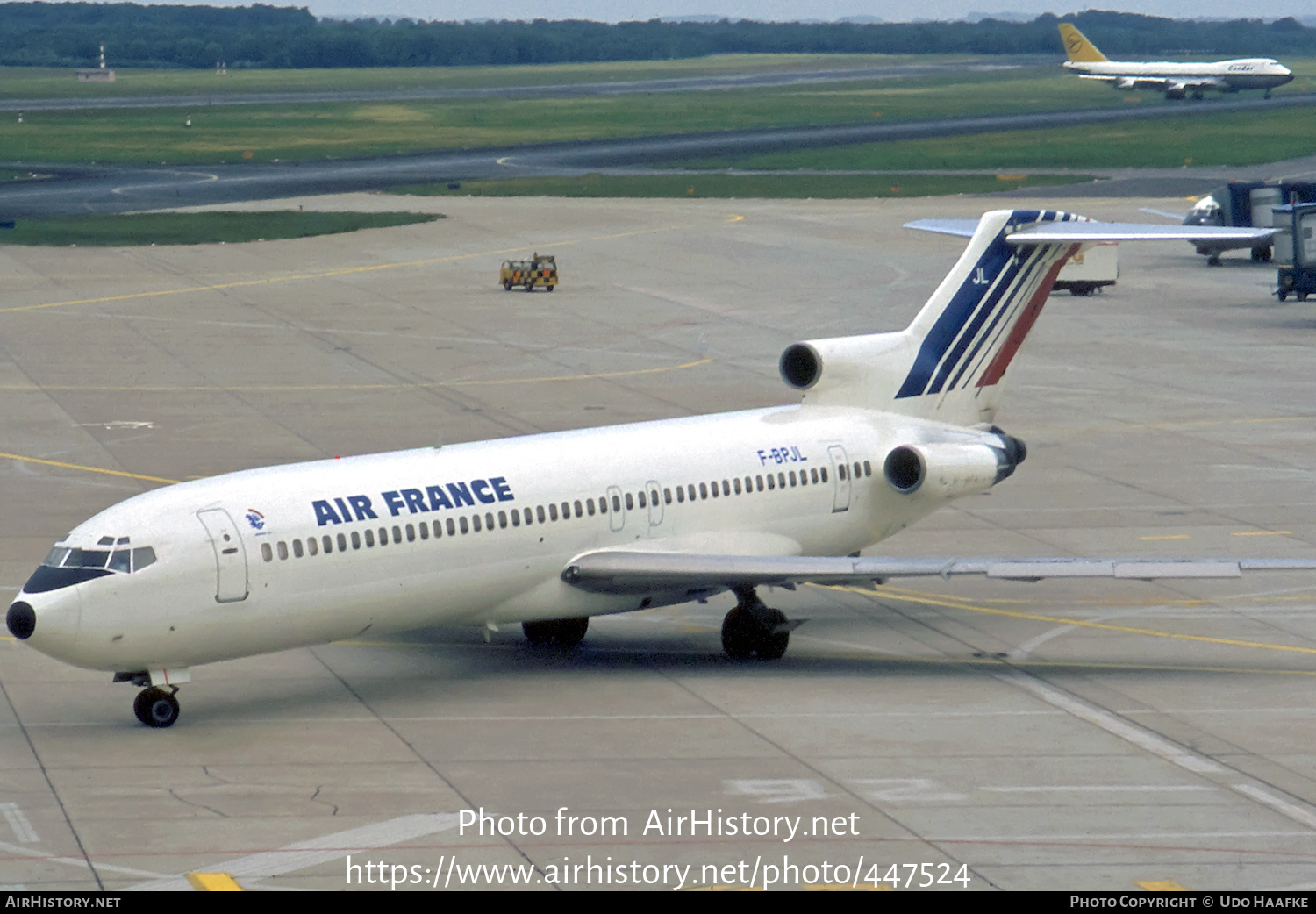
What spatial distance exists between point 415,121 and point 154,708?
13858cm

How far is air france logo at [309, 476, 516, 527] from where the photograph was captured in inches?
1018

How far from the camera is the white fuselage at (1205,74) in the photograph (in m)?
183

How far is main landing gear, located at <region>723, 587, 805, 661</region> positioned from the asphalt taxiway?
37cm

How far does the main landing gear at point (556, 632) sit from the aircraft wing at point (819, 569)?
62.4 inches

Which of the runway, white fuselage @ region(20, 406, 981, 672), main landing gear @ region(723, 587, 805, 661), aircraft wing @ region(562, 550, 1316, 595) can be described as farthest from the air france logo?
the runway

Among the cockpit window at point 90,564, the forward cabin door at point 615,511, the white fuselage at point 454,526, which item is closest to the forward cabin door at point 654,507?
the white fuselage at point 454,526

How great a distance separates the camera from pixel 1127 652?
29422 mm

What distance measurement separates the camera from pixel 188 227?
89312 millimetres

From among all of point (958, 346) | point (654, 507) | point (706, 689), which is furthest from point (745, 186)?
point (706, 689)

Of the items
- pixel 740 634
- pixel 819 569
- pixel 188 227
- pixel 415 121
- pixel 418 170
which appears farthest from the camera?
pixel 415 121

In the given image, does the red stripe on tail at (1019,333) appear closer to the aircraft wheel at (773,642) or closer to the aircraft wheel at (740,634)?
the aircraft wheel at (773,642)

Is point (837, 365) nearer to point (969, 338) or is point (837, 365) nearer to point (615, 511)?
point (969, 338)

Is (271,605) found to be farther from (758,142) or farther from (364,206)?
(758,142)

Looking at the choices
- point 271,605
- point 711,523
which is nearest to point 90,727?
point 271,605
